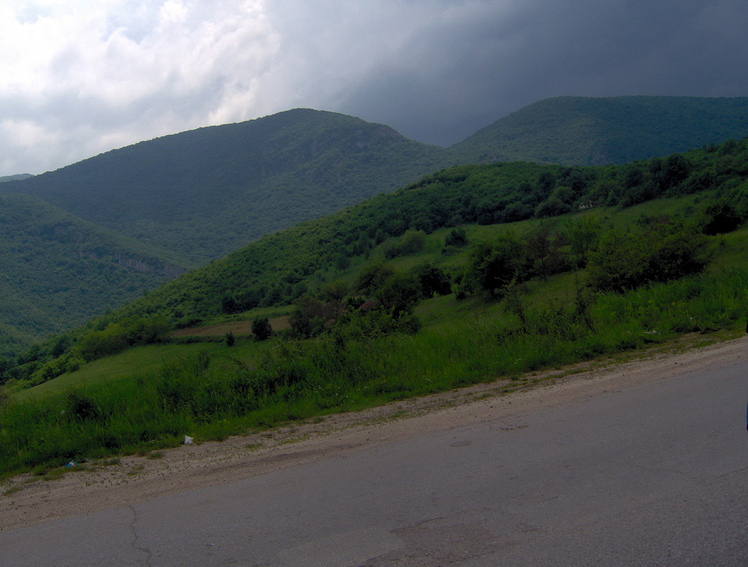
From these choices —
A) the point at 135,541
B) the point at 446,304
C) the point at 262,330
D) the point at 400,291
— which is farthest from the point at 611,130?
the point at 135,541

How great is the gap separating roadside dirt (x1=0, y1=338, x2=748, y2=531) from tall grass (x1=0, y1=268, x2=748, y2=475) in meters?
0.52

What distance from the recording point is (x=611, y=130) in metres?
158

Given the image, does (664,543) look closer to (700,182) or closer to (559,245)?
(559,245)

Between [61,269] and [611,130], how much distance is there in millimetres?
176728

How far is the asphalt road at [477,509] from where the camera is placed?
3.51 metres

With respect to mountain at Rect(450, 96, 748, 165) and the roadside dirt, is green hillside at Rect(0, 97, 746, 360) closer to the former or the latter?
mountain at Rect(450, 96, 748, 165)

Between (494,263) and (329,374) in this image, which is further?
(494,263)

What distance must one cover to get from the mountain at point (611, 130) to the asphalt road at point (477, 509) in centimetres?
15358

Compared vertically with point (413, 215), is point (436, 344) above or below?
below

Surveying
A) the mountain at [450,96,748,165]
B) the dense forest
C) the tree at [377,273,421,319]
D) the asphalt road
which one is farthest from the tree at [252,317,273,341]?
the mountain at [450,96,748,165]

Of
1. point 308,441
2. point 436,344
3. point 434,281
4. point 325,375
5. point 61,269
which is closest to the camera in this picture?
point 308,441

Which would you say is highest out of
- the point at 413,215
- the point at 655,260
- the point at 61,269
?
the point at 61,269

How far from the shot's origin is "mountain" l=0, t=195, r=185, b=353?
427ft

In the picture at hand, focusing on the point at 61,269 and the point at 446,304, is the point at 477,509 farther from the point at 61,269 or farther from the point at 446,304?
the point at 61,269
